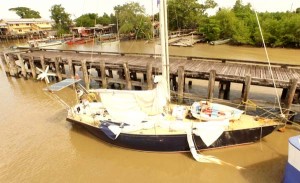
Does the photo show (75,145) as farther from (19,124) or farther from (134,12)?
(134,12)

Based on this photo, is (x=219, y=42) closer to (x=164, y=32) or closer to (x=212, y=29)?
(x=212, y=29)

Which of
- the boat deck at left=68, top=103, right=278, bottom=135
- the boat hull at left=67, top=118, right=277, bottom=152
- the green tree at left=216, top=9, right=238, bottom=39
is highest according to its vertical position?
the green tree at left=216, top=9, right=238, bottom=39

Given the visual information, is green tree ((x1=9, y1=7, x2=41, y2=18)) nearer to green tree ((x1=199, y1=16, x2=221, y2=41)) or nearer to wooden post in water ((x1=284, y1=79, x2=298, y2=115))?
green tree ((x1=199, y1=16, x2=221, y2=41))

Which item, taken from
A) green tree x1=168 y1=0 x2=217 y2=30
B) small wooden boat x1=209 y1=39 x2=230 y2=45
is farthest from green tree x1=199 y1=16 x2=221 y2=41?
green tree x1=168 y1=0 x2=217 y2=30

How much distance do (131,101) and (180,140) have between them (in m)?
3.32

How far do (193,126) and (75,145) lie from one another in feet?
24.4

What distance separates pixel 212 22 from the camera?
156 feet

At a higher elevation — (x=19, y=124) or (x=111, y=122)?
(x=111, y=122)

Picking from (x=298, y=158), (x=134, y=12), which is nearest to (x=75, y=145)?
(x=298, y=158)

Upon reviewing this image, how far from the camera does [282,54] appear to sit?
34.4m

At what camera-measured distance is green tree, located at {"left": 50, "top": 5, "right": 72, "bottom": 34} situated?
7862cm

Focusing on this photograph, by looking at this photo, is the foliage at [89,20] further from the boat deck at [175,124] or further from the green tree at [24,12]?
the boat deck at [175,124]

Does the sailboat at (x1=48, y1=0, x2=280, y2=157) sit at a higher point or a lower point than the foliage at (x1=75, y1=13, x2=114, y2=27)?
lower

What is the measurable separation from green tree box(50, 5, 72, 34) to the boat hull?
75.0 meters
